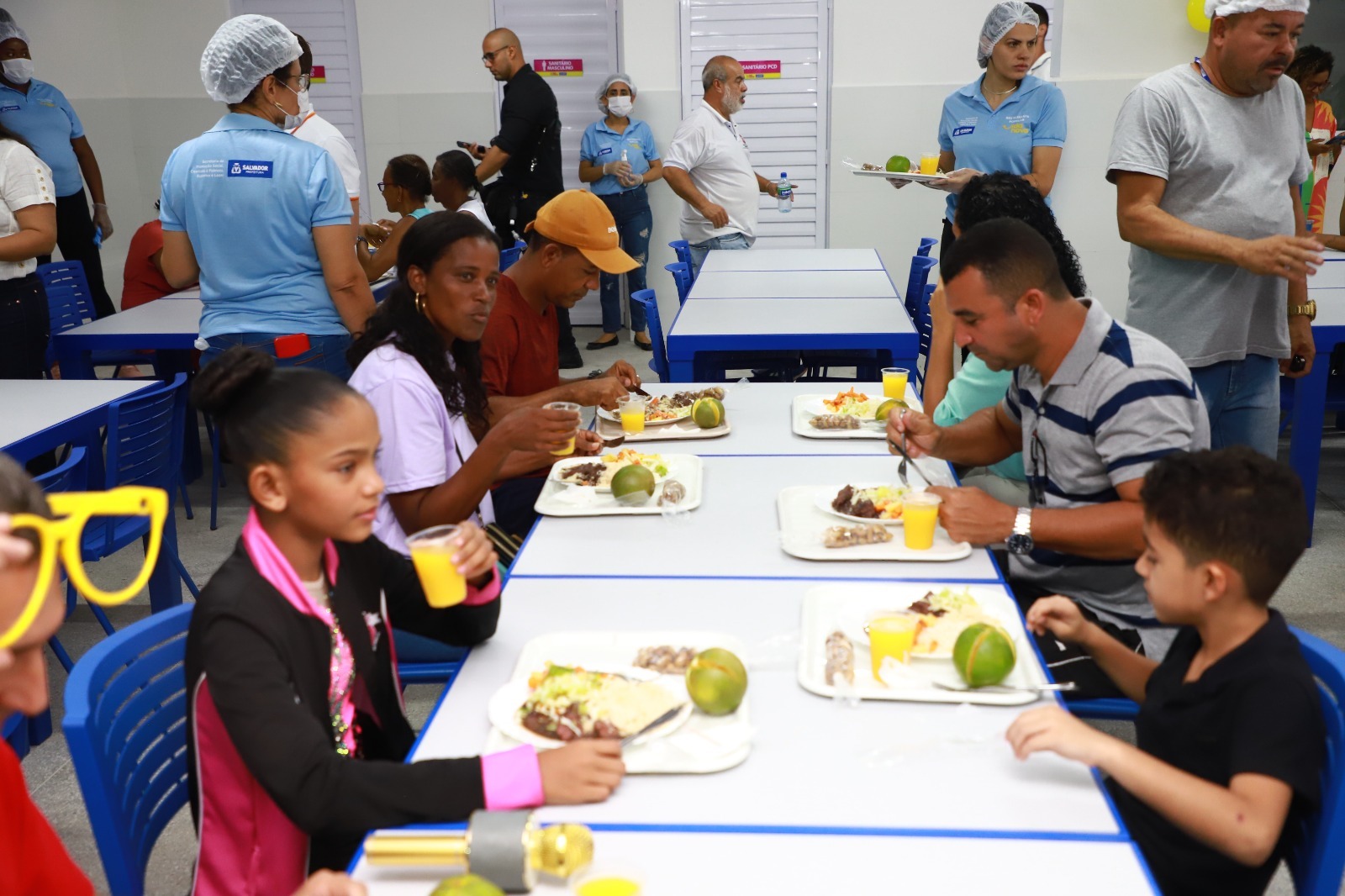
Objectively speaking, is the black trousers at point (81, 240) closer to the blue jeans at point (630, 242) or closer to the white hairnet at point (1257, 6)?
the blue jeans at point (630, 242)

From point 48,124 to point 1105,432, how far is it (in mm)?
6149

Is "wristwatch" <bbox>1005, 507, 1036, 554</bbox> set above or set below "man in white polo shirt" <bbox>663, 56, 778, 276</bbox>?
below

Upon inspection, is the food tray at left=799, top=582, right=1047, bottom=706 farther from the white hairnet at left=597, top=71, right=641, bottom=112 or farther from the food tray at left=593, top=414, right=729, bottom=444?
the white hairnet at left=597, top=71, right=641, bottom=112

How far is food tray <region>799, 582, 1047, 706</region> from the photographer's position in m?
1.56

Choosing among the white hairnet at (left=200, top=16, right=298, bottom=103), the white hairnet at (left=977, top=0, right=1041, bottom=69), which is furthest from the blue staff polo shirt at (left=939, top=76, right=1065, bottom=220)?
the white hairnet at (left=200, top=16, right=298, bottom=103)

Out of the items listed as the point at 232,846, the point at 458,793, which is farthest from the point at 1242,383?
the point at 232,846

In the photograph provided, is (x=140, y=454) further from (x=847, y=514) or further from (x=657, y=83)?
(x=657, y=83)

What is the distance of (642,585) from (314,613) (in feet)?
2.01

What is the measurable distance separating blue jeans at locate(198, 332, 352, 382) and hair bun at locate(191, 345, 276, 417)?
6.45 ft

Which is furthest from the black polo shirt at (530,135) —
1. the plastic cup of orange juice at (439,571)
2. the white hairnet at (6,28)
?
the plastic cup of orange juice at (439,571)

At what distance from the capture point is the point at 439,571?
164 cm

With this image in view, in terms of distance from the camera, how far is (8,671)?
38.5 inches

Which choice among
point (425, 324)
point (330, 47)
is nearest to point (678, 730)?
point (425, 324)

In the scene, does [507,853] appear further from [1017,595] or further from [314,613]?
[1017,595]
